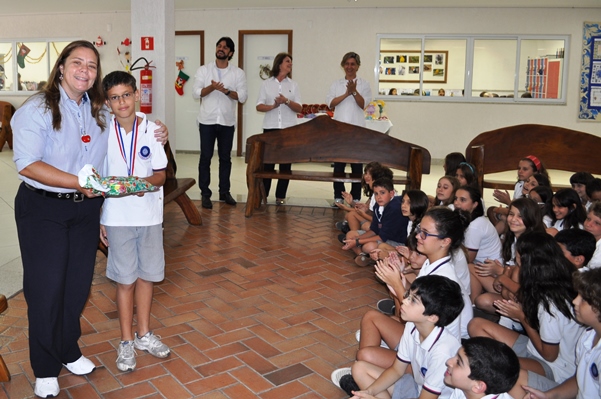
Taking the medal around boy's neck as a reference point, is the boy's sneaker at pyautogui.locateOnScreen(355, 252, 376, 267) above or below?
below

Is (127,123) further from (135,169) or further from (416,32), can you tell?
(416,32)

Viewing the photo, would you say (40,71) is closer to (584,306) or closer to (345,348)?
(345,348)

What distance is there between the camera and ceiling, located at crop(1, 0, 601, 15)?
10.2 m

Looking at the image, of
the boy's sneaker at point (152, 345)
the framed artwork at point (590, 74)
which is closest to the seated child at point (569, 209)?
the boy's sneaker at point (152, 345)

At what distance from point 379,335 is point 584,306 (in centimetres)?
96

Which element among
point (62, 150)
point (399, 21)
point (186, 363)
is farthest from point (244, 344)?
point (399, 21)

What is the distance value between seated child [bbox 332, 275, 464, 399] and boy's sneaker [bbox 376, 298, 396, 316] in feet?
4.23

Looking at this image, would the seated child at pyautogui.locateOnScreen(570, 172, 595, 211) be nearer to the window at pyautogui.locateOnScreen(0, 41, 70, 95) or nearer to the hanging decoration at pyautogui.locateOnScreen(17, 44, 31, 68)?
the window at pyautogui.locateOnScreen(0, 41, 70, 95)

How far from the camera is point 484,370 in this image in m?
2.00

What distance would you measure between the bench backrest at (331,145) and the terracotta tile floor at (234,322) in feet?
3.61

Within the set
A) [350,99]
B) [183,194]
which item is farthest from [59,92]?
[350,99]

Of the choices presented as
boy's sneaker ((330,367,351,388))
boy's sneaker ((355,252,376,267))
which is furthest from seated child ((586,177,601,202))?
boy's sneaker ((330,367,351,388))

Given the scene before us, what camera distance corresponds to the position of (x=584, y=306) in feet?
7.04

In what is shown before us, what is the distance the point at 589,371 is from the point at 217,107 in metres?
5.02
